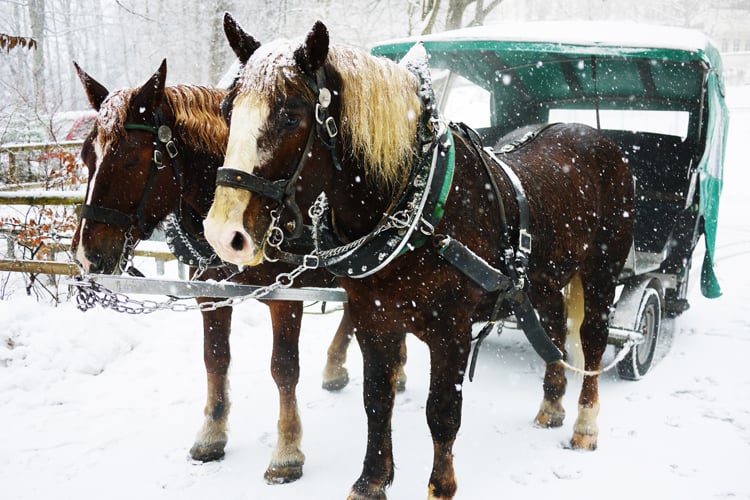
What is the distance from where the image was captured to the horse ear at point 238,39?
1834 mm

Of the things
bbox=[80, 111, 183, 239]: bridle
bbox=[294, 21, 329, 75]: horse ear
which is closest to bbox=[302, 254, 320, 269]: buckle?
bbox=[294, 21, 329, 75]: horse ear

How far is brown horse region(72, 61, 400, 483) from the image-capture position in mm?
2234

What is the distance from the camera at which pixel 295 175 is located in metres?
1.71

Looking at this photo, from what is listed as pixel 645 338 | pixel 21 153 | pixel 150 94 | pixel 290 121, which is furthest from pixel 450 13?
pixel 290 121

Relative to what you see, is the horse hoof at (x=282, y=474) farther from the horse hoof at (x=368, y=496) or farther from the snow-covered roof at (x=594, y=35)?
the snow-covered roof at (x=594, y=35)

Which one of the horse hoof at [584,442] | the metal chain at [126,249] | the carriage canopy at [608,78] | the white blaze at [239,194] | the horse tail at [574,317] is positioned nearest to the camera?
the white blaze at [239,194]

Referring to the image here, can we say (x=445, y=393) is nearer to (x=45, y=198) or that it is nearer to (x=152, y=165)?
(x=152, y=165)

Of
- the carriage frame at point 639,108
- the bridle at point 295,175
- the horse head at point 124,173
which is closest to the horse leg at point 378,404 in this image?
the bridle at point 295,175

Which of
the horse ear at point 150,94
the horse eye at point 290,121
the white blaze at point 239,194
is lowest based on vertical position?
the white blaze at point 239,194

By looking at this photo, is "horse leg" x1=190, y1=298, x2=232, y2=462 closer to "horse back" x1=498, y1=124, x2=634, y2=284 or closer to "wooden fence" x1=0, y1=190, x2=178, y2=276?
"wooden fence" x1=0, y1=190, x2=178, y2=276

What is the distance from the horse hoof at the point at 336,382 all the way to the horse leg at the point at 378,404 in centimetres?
151

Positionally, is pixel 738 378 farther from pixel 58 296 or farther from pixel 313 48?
pixel 58 296

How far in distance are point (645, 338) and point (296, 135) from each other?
12.0 ft

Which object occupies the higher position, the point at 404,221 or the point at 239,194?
the point at 239,194
